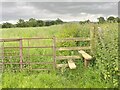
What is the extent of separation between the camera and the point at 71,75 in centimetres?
984

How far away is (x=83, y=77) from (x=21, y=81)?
2.02 m

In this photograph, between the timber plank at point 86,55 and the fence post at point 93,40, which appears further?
the fence post at point 93,40

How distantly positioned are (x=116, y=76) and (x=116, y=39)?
109 centimetres

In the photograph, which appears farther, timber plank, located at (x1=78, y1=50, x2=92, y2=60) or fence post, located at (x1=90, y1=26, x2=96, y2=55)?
fence post, located at (x1=90, y1=26, x2=96, y2=55)

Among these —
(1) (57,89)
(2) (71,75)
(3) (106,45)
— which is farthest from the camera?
(2) (71,75)

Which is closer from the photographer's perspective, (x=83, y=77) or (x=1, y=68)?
(x=83, y=77)

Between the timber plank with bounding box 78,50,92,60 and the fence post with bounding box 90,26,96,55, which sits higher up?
the fence post with bounding box 90,26,96,55

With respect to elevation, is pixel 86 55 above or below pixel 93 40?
below

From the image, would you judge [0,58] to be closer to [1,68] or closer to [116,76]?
[1,68]

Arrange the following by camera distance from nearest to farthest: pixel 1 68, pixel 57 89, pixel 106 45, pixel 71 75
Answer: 1. pixel 57 89
2. pixel 106 45
3. pixel 71 75
4. pixel 1 68

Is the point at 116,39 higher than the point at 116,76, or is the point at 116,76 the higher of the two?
the point at 116,39

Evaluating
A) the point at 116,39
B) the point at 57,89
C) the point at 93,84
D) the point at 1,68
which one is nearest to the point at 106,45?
the point at 116,39

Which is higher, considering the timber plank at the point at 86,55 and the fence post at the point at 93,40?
the fence post at the point at 93,40

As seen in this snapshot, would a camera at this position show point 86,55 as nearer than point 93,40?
Yes
